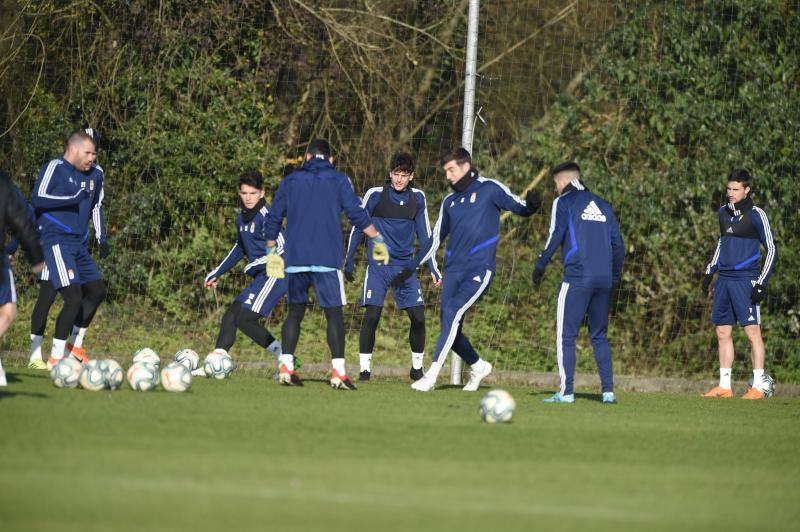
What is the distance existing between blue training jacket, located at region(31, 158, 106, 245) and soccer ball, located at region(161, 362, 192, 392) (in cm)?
257

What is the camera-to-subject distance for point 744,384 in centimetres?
1564

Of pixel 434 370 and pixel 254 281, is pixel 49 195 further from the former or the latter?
pixel 434 370

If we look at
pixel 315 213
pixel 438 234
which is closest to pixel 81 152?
pixel 315 213

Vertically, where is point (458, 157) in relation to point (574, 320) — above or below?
above

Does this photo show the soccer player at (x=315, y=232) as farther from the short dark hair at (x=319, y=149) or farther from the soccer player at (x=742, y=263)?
the soccer player at (x=742, y=263)

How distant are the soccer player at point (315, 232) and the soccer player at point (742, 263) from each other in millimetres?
4617

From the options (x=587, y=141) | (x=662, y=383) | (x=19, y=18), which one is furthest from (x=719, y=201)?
(x=19, y=18)

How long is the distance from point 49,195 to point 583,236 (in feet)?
17.5

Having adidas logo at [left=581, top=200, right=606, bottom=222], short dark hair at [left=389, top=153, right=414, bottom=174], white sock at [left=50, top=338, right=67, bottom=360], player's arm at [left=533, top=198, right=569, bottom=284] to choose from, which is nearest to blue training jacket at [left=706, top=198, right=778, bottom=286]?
adidas logo at [left=581, top=200, right=606, bottom=222]

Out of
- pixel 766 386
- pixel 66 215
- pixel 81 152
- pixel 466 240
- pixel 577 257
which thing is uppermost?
pixel 81 152

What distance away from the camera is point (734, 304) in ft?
44.7

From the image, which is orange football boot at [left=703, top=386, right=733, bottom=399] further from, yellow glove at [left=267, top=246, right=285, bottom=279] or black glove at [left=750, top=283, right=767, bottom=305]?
yellow glove at [left=267, top=246, right=285, bottom=279]

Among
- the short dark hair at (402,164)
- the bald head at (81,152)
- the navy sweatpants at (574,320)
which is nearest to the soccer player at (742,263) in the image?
the navy sweatpants at (574,320)

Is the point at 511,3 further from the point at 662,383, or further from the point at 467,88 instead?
the point at 662,383
